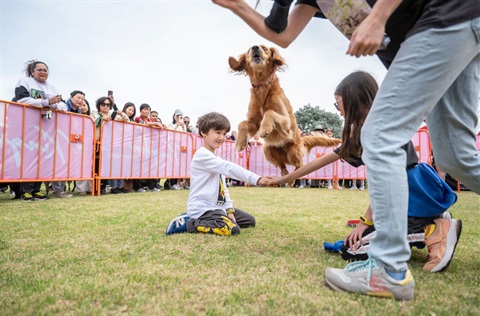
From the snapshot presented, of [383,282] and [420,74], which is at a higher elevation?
[420,74]

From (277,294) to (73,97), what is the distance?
5826mm

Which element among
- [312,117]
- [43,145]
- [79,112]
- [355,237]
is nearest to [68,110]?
[79,112]

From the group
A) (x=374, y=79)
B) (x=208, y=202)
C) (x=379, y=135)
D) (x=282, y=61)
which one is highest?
(x=282, y=61)

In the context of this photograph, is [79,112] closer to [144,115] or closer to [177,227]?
[144,115]

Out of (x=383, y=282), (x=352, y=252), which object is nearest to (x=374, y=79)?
(x=352, y=252)

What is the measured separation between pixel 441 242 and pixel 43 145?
5.42m

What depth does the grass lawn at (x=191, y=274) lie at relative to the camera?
1.14m

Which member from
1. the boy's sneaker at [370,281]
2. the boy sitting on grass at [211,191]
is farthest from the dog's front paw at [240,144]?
the boy's sneaker at [370,281]

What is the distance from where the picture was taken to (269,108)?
3428 millimetres

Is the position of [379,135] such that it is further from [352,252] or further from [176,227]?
[176,227]

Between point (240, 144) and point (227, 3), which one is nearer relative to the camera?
point (227, 3)

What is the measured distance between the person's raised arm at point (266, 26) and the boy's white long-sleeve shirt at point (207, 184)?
1.13 metres

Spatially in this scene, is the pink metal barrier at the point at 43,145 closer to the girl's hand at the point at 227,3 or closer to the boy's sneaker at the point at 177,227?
the boy's sneaker at the point at 177,227

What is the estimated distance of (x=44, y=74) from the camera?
5152 mm
